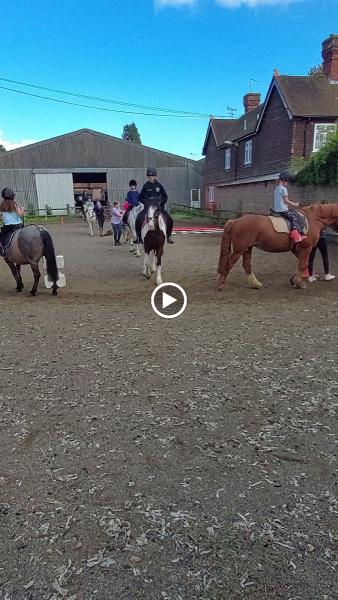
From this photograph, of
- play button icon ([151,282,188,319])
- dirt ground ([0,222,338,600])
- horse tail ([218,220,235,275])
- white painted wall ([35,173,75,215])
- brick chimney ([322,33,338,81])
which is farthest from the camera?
white painted wall ([35,173,75,215])

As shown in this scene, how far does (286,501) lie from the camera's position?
2471 mm

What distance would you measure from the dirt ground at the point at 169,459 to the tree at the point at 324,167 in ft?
37.1

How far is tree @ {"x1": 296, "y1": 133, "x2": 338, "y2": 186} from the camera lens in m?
15.0

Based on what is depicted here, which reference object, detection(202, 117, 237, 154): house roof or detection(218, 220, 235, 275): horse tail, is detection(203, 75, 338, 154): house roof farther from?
detection(218, 220, 235, 275): horse tail

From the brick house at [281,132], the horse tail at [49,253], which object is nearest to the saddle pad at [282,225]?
the horse tail at [49,253]

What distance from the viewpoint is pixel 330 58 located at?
26.2 metres

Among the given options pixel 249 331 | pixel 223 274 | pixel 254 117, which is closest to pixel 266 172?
pixel 254 117

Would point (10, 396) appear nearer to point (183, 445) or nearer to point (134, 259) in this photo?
point (183, 445)

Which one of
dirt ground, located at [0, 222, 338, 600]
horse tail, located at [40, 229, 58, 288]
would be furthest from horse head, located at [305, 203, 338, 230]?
horse tail, located at [40, 229, 58, 288]

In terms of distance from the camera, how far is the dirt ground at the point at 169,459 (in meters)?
2.01

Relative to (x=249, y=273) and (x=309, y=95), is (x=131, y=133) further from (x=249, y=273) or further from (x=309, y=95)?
(x=249, y=273)

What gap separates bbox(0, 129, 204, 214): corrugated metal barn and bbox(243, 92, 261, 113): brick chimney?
7248 millimetres

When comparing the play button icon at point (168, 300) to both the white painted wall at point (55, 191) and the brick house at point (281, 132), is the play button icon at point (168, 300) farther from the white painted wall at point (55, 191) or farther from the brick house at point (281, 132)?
the white painted wall at point (55, 191)

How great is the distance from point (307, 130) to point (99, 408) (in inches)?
979
